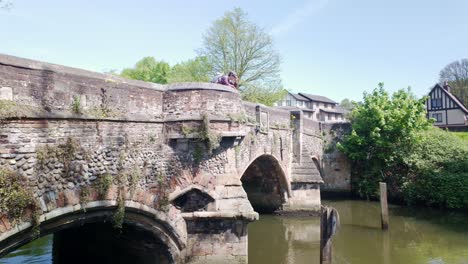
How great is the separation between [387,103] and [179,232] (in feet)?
63.4

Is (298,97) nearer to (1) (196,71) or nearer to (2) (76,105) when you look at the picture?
(1) (196,71)

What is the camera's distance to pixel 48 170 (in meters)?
6.37

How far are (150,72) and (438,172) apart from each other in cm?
2632

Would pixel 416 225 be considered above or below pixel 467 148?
below

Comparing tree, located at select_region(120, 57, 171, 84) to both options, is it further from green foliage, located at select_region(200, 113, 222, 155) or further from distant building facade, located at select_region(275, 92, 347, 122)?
distant building facade, located at select_region(275, 92, 347, 122)

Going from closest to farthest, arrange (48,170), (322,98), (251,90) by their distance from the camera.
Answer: (48,170)
(251,90)
(322,98)

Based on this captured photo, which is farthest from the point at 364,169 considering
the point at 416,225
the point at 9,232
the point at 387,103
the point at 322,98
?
Answer: the point at 322,98

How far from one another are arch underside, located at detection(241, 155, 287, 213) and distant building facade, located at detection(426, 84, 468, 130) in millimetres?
28674

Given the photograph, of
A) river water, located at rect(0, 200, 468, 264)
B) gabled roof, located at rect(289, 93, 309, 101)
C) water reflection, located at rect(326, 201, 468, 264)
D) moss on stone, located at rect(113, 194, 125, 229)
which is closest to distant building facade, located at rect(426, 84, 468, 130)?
gabled roof, located at rect(289, 93, 309, 101)

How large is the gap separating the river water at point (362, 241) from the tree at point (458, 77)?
118ft

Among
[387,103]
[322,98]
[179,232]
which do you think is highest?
[322,98]

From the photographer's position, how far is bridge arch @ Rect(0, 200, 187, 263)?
6230 mm

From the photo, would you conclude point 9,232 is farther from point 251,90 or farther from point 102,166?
point 251,90

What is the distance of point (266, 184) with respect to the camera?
18.6 metres
